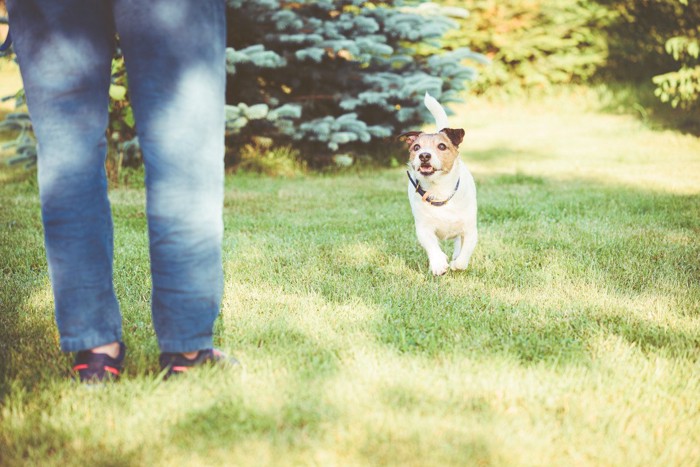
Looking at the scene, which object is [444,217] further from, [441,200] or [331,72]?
[331,72]

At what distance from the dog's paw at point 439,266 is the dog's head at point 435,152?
483mm

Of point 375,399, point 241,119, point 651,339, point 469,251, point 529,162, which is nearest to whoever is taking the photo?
point 375,399

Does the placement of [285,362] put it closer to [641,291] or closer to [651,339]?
[651,339]

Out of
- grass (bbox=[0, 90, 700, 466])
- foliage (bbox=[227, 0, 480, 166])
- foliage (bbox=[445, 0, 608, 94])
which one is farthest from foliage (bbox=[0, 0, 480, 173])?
foliage (bbox=[445, 0, 608, 94])

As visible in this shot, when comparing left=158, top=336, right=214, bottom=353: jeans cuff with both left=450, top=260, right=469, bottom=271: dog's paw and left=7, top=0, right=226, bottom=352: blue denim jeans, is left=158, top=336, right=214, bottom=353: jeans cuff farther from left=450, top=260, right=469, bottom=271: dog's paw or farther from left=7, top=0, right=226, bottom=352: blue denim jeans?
left=450, top=260, right=469, bottom=271: dog's paw

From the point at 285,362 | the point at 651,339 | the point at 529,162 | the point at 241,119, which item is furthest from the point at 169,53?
the point at 529,162

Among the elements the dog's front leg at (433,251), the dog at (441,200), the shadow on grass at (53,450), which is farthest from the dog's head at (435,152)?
the shadow on grass at (53,450)

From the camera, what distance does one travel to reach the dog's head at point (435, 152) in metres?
3.46

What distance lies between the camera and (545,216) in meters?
4.68

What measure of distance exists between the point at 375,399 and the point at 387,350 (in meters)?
0.38

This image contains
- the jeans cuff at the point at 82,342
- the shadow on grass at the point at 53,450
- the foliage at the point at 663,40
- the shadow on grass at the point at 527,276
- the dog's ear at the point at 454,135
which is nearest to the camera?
the shadow on grass at the point at 53,450

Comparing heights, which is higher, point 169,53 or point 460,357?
point 169,53

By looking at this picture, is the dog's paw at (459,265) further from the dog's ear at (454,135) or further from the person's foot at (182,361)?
the person's foot at (182,361)

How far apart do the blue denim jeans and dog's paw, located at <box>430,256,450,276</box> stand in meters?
1.62
